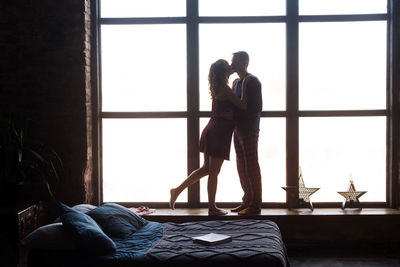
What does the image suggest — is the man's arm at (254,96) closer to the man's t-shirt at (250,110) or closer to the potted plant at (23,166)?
the man's t-shirt at (250,110)

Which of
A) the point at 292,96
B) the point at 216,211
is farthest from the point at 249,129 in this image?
the point at 216,211

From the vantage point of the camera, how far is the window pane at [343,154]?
15.5ft

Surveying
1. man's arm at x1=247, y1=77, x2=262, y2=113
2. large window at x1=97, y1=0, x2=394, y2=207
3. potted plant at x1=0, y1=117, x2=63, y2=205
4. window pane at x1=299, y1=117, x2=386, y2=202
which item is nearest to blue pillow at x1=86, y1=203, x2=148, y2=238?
potted plant at x1=0, y1=117, x2=63, y2=205

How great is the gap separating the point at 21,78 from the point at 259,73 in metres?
2.40

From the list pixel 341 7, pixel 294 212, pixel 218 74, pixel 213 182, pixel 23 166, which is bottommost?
pixel 294 212

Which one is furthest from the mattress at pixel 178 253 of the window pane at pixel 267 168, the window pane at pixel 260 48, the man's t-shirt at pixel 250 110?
the window pane at pixel 260 48

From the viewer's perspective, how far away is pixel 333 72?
4691mm

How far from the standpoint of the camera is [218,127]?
4305 mm

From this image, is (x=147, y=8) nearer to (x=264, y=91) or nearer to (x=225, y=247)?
(x=264, y=91)

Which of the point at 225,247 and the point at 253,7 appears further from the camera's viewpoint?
the point at 253,7

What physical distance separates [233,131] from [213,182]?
1.78 feet

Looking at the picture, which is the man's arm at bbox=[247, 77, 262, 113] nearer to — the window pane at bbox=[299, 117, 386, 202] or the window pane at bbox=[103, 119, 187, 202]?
the window pane at bbox=[299, 117, 386, 202]

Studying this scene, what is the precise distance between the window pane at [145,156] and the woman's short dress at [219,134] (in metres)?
0.56

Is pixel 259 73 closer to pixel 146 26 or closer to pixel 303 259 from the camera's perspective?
pixel 146 26
